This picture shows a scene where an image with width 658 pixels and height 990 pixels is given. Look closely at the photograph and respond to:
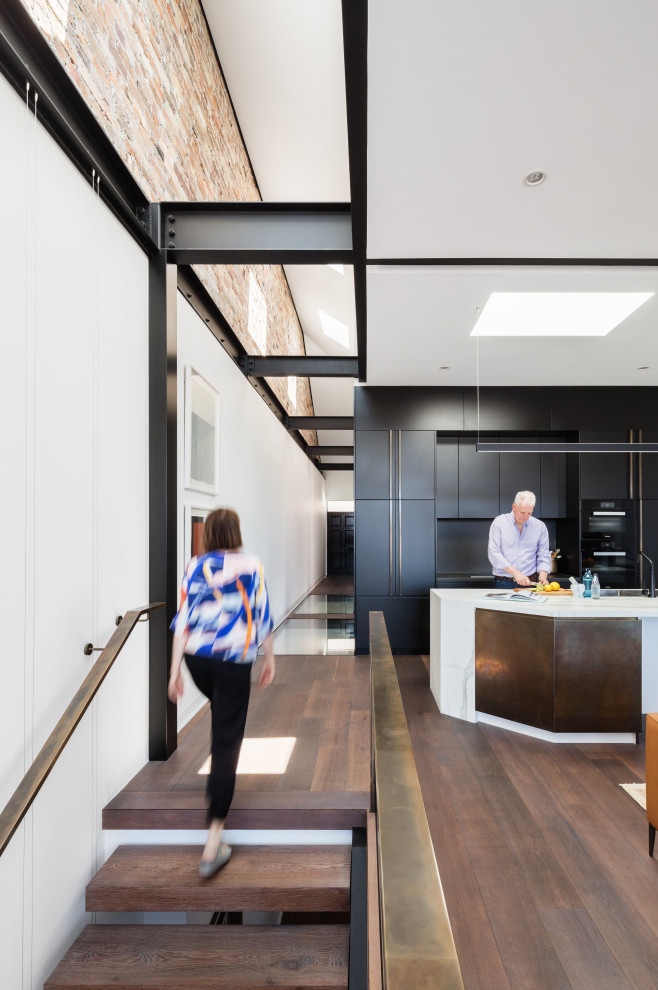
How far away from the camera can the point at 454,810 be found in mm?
3002

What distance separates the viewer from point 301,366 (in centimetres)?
567

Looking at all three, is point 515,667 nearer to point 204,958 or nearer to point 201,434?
point 204,958

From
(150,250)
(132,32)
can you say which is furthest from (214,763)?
(132,32)

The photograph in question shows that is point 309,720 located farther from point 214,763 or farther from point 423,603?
point 423,603

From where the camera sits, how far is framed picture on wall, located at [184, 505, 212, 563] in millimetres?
3906

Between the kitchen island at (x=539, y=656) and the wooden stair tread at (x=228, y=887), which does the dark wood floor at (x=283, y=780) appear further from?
the kitchen island at (x=539, y=656)

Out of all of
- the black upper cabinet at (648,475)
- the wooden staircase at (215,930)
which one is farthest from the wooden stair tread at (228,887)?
the black upper cabinet at (648,475)

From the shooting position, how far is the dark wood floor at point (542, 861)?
6.48ft

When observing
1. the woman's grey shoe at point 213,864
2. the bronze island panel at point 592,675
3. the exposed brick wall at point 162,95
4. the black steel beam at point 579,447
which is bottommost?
the woman's grey shoe at point 213,864

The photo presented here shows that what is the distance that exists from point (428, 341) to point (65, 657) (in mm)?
3669

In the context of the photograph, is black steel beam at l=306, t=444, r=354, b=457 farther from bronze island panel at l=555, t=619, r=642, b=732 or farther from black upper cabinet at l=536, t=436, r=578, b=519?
bronze island panel at l=555, t=619, r=642, b=732

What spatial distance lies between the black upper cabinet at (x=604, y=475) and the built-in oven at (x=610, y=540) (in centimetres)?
9

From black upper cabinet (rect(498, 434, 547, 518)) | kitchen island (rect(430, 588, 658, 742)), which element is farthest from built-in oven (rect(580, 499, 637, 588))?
kitchen island (rect(430, 588, 658, 742))

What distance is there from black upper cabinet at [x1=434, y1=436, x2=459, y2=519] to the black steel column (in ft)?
13.7
